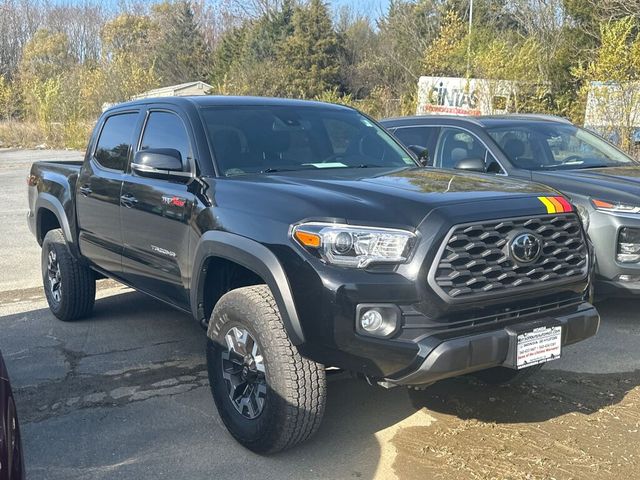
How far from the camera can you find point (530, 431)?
12.6ft

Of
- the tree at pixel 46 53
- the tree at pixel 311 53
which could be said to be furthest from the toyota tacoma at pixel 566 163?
the tree at pixel 46 53

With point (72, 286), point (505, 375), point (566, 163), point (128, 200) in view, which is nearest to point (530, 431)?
point (505, 375)

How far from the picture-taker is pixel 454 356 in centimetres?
304

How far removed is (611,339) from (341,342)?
Result: 3.27 m

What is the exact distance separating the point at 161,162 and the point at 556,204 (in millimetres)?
2233

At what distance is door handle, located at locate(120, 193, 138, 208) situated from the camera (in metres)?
4.70

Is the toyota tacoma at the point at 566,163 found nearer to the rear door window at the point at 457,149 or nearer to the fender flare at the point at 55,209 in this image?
the rear door window at the point at 457,149

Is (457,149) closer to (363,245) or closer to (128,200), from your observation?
(128,200)

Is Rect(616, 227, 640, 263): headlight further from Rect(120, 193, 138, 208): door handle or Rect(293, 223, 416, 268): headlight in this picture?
Rect(120, 193, 138, 208): door handle

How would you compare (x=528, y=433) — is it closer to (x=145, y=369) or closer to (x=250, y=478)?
(x=250, y=478)

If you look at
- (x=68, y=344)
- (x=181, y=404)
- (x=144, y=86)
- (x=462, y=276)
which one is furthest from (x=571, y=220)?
(x=144, y=86)

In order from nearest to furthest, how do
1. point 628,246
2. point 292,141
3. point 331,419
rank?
point 331,419
point 292,141
point 628,246

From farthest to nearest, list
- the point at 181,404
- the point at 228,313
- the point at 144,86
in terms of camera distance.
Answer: the point at 144,86 < the point at 181,404 < the point at 228,313

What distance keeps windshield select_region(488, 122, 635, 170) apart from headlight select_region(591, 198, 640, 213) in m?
0.96
